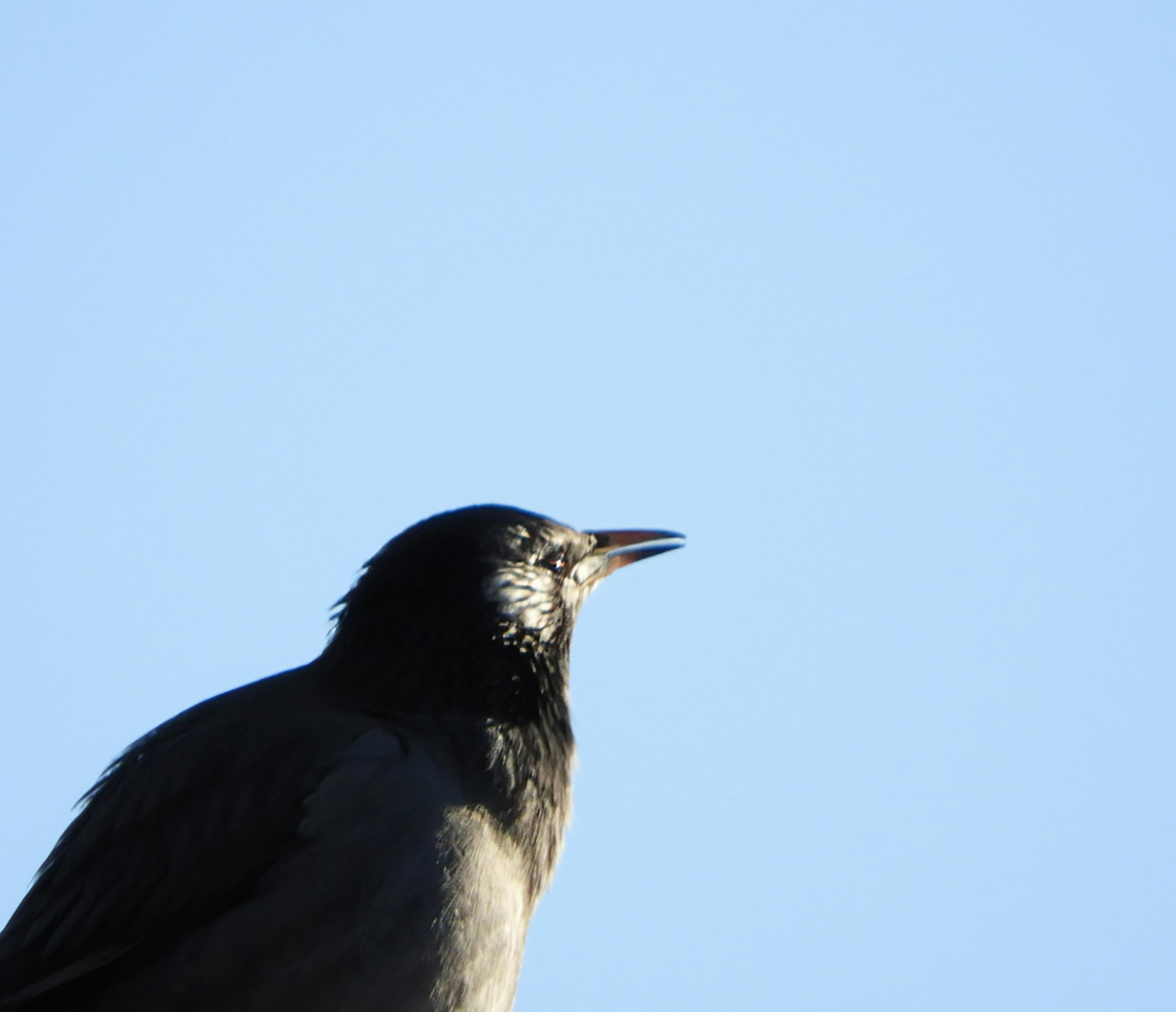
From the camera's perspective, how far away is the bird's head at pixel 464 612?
15.4 feet

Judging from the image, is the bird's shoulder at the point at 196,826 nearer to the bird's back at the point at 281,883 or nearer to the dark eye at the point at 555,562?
the bird's back at the point at 281,883

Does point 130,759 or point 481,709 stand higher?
point 481,709

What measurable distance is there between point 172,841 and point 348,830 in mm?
491

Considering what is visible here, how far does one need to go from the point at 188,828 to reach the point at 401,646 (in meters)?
0.86

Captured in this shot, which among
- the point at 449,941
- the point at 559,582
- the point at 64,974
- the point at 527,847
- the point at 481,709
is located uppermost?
the point at 559,582

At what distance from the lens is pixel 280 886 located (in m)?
4.02

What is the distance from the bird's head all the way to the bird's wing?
307mm

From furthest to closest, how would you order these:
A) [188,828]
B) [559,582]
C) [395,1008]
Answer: [559,582] < [188,828] < [395,1008]

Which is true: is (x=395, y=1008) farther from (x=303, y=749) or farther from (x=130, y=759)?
(x=130, y=759)

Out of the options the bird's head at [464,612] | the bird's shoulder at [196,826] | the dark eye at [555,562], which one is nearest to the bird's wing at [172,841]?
the bird's shoulder at [196,826]

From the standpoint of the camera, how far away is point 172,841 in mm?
4184

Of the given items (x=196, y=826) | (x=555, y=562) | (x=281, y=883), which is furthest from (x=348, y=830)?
(x=555, y=562)

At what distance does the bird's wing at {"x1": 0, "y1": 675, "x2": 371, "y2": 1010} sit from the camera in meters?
4.05

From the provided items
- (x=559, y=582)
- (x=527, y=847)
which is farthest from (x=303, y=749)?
(x=559, y=582)
